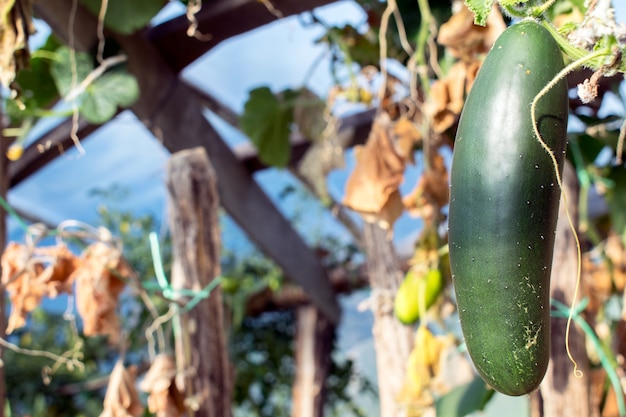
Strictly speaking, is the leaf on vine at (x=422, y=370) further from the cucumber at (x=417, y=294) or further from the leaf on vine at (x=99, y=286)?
the leaf on vine at (x=99, y=286)

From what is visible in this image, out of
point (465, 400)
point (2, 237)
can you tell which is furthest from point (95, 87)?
point (465, 400)

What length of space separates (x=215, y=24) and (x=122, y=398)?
2.42 feet

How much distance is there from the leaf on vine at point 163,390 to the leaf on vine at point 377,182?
360 millimetres

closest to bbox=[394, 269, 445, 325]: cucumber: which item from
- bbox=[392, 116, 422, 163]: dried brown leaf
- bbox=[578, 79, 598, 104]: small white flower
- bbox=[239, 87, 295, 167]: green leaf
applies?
bbox=[392, 116, 422, 163]: dried brown leaf

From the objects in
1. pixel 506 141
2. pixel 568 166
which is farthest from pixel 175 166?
pixel 506 141

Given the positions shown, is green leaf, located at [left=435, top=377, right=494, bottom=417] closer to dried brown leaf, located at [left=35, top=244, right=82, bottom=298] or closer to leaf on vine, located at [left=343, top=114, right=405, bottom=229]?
leaf on vine, located at [left=343, top=114, right=405, bottom=229]

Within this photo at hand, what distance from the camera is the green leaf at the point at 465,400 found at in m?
1.06

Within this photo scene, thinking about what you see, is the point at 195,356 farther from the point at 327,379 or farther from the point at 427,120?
the point at 327,379

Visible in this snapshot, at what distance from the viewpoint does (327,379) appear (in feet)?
8.38

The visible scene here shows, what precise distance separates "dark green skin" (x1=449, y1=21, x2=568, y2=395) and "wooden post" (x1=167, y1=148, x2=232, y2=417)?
0.75m

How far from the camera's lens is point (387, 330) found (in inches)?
51.8

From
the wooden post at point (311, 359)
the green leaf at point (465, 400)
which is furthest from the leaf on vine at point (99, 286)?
the wooden post at point (311, 359)

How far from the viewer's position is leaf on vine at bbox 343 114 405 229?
42.9 inches

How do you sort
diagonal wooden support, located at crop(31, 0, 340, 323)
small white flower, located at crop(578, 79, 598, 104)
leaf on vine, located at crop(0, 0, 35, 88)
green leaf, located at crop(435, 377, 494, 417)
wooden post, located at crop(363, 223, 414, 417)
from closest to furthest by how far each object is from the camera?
small white flower, located at crop(578, 79, 598, 104) → leaf on vine, located at crop(0, 0, 35, 88) → green leaf, located at crop(435, 377, 494, 417) → wooden post, located at crop(363, 223, 414, 417) → diagonal wooden support, located at crop(31, 0, 340, 323)
